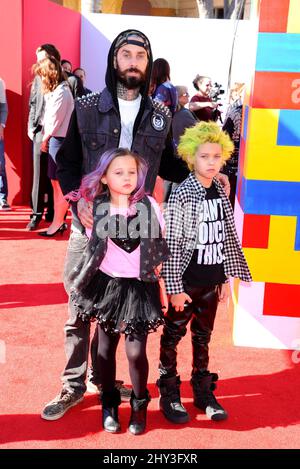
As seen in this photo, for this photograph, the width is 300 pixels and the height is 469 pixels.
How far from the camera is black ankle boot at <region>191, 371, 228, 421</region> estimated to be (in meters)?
2.93

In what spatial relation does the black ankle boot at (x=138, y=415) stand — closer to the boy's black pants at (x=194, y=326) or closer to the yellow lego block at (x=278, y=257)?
the boy's black pants at (x=194, y=326)

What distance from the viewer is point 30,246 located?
6.09 metres

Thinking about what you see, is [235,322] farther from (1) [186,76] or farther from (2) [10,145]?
(1) [186,76]

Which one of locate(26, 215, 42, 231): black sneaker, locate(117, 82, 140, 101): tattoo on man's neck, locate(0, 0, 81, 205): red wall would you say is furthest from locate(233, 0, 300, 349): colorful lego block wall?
locate(0, 0, 81, 205): red wall

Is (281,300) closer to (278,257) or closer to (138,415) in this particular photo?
(278,257)

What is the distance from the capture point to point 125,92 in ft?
8.91

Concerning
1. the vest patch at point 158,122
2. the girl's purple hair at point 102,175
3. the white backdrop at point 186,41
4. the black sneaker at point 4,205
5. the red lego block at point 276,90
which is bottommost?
the black sneaker at point 4,205

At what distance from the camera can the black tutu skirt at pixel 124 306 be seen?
8.40 ft

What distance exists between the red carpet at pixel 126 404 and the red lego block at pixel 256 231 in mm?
682

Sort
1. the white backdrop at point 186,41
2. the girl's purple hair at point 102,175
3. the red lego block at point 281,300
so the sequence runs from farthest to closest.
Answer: the white backdrop at point 186,41 → the red lego block at point 281,300 → the girl's purple hair at point 102,175

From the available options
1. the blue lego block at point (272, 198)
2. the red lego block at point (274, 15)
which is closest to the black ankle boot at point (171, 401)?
the blue lego block at point (272, 198)

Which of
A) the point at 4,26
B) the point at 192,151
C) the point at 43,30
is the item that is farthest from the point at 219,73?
the point at 192,151

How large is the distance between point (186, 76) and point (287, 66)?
763 centimetres

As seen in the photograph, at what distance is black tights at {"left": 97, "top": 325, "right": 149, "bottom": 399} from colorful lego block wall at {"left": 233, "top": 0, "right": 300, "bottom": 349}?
1.24 metres
